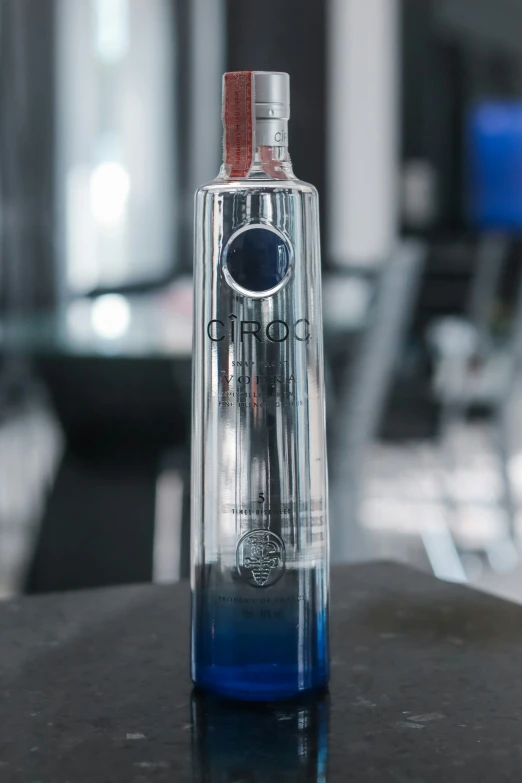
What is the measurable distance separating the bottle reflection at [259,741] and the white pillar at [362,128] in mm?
4867

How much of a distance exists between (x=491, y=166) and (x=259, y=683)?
517 cm

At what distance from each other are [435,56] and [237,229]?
204 inches

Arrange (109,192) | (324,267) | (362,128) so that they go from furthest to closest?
(362,128) → (109,192) → (324,267)

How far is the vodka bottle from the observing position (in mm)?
443

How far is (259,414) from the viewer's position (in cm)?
44

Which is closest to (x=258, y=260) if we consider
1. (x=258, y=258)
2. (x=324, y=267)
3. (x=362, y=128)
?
(x=258, y=258)

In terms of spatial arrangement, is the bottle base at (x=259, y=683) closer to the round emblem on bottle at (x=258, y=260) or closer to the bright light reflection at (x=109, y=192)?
the round emblem on bottle at (x=258, y=260)

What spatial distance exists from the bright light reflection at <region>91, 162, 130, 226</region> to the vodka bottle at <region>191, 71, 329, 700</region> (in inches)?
157

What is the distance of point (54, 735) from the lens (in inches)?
16.2

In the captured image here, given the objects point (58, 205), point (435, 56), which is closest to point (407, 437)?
point (58, 205)

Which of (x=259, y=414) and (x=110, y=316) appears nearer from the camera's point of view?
(x=259, y=414)

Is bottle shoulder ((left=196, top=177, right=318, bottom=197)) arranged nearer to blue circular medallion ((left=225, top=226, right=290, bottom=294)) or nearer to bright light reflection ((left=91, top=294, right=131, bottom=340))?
blue circular medallion ((left=225, top=226, right=290, bottom=294))

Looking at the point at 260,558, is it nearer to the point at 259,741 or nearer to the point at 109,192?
the point at 259,741

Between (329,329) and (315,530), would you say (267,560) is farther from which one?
(329,329)
